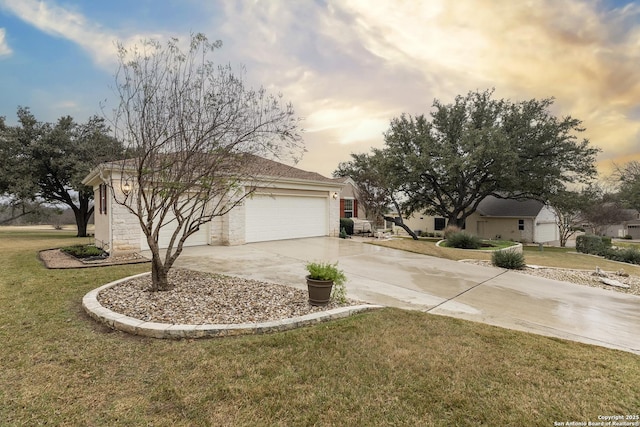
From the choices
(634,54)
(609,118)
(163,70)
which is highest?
(634,54)

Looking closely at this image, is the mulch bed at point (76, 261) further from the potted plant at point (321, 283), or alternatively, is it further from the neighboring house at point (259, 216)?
the potted plant at point (321, 283)

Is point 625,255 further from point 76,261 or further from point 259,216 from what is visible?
point 76,261

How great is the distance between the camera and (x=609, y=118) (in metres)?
14.4

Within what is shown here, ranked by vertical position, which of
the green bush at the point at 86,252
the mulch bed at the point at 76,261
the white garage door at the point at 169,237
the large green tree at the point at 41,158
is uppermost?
the large green tree at the point at 41,158

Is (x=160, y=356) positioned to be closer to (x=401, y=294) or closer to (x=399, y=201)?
(x=401, y=294)

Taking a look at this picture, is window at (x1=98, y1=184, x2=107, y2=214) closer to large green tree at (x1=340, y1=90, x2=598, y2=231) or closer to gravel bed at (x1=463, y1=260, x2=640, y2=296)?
gravel bed at (x1=463, y1=260, x2=640, y2=296)

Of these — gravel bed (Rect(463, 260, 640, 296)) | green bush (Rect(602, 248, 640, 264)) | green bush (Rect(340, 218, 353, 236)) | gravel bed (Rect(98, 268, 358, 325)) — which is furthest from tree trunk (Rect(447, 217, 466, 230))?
gravel bed (Rect(98, 268, 358, 325))

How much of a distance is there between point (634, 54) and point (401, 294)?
41.1 feet

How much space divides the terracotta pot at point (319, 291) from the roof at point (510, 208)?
1097 inches

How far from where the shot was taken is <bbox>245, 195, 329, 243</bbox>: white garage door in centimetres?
1272

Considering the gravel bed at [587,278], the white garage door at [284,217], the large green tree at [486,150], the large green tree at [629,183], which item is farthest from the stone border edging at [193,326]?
the large green tree at [629,183]

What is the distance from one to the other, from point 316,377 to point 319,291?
6.58 ft

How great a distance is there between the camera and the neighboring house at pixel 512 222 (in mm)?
26688

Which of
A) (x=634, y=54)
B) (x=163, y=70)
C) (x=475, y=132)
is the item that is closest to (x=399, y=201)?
(x=475, y=132)
